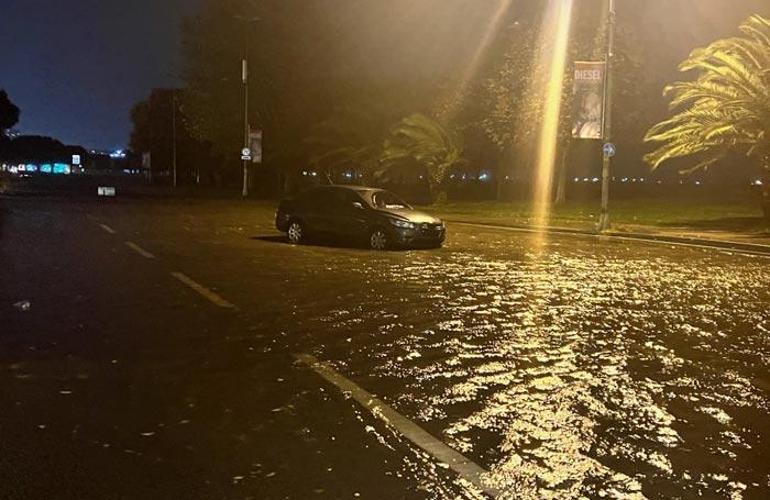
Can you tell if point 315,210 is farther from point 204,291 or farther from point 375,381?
point 375,381

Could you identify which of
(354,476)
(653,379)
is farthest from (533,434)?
(653,379)

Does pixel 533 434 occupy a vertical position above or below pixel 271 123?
below

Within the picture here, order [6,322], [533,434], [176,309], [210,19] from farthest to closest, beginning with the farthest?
[210,19] → [176,309] → [6,322] → [533,434]

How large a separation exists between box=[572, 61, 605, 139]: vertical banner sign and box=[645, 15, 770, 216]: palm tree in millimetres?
4676

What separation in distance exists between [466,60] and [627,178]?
1674 inches

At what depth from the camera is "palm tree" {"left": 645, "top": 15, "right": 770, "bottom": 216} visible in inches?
1115

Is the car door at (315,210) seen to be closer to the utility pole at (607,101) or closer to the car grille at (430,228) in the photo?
the car grille at (430,228)

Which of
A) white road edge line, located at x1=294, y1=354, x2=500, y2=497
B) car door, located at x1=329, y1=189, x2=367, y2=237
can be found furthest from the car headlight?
white road edge line, located at x1=294, y1=354, x2=500, y2=497

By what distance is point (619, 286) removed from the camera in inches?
568

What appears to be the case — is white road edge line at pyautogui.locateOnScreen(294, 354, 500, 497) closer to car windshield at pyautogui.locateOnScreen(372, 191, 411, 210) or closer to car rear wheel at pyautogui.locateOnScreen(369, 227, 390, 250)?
car rear wheel at pyautogui.locateOnScreen(369, 227, 390, 250)

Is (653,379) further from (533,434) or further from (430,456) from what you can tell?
(430,456)

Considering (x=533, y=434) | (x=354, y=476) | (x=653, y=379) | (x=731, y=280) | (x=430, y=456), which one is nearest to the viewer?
(x=354, y=476)

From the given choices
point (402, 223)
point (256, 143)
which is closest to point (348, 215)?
point (402, 223)

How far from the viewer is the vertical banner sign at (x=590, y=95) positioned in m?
26.7
